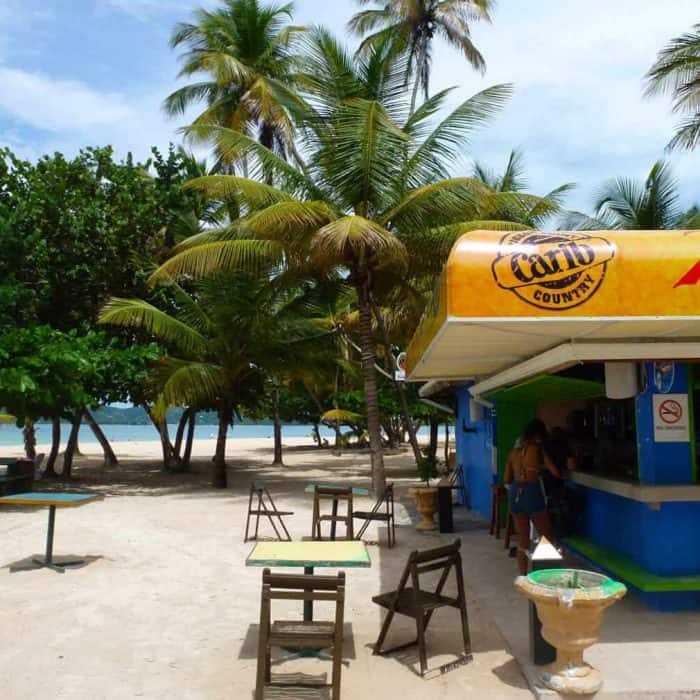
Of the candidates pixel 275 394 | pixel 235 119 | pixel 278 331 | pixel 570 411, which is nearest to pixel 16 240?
pixel 278 331

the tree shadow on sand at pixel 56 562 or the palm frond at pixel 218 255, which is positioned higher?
the palm frond at pixel 218 255

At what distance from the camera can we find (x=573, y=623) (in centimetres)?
387

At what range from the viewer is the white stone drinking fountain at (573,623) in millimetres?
3816

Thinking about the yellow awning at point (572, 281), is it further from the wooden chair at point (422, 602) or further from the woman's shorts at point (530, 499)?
the woman's shorts at point (530, 499)

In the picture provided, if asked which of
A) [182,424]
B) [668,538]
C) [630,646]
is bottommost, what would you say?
[630,646]

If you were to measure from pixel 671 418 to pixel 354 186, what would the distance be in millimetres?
9121

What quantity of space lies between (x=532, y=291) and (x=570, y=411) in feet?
22.5

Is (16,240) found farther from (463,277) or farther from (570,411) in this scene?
(463,277)

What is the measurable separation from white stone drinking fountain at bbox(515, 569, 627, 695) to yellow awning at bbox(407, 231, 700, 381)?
1.86 metres

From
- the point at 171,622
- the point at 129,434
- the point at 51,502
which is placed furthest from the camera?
the point at 129,434

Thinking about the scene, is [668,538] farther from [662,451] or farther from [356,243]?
[356,243]

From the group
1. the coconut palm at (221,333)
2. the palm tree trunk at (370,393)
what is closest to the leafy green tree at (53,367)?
the coconut palm at (221,333)

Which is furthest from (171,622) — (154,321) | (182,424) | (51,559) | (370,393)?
(182,424)

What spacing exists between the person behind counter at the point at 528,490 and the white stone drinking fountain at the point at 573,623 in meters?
3.41
